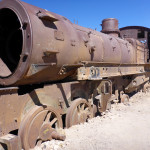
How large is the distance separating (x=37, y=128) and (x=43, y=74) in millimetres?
1033

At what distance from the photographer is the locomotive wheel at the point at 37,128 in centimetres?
317

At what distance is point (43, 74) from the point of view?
140 inches

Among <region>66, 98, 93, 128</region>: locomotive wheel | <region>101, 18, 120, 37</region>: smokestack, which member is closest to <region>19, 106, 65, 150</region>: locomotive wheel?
<region>66, 98, 93, 128</region>: locomotive wheel

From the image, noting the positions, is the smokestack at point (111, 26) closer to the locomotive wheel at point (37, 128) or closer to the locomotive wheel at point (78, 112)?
the locomotive wheel at point (78, 112)

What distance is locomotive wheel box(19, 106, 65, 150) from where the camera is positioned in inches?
125

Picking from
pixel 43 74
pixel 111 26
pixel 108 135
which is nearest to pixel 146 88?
pixel 111 26

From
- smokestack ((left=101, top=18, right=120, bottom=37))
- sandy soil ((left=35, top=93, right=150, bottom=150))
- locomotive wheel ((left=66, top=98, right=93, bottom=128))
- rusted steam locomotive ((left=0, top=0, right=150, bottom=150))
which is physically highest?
smokestack ((left=101, top=18, right=120, bottom=37))

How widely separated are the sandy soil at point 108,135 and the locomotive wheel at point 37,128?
0.13 m

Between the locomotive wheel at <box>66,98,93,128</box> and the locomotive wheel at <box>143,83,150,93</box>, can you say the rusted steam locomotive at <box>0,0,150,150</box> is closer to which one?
the locomotive wheel at <box>66,98,93,128</box>

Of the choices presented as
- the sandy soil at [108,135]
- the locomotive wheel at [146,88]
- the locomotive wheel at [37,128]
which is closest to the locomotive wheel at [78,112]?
the sandy soil at [108,135]

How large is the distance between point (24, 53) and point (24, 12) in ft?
2.34

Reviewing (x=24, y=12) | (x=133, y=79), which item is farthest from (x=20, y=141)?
(x=133, y=79)

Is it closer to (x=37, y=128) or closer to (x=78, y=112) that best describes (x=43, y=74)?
(x=37, y=128)

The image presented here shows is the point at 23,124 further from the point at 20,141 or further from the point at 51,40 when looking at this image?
the point at 51,40
